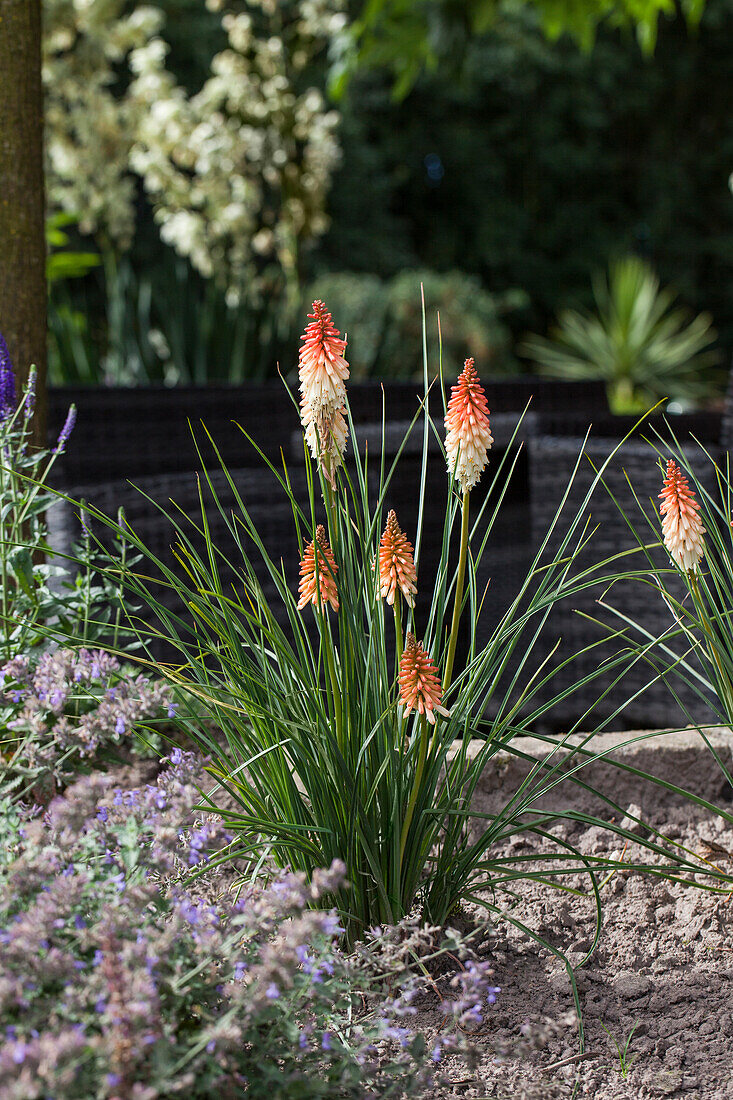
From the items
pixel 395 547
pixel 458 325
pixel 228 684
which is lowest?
pixel 228 684

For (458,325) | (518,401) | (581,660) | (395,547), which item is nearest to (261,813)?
(395,547)

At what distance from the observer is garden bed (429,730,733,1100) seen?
1.12 metres

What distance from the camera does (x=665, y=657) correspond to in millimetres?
2236

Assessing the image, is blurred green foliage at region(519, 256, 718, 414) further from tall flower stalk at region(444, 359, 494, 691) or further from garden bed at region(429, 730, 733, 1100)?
tall flower stalk at region(444, 359, 494, 691)

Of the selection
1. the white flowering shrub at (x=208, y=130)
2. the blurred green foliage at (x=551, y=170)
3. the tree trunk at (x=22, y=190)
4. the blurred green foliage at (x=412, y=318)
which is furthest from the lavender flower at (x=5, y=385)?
the blurred green foliage at (x=551, y=170)

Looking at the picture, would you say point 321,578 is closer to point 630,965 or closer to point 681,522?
point 681,522

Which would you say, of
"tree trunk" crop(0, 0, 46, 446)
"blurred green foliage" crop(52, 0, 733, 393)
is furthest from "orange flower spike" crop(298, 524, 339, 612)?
"blurred green foliage" crop(52, 0, 733, 393)

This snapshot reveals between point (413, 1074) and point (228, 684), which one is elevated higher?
point (228, 684)

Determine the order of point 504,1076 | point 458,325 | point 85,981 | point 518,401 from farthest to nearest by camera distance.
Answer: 1. point 458,325
2. point 518,401
3. point 504,1076
4. point 85,981

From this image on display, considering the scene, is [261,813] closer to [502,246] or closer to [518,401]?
[518,401]

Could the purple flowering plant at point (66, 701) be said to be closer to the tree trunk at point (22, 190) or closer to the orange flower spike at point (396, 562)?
the orange flower spike at point (396, 562)

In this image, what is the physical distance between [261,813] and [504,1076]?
1.30 feet

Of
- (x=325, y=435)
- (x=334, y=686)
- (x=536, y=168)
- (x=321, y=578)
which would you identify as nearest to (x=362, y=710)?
(x=334, y=686)

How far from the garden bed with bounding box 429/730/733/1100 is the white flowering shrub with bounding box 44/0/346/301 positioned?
12.3 feet
